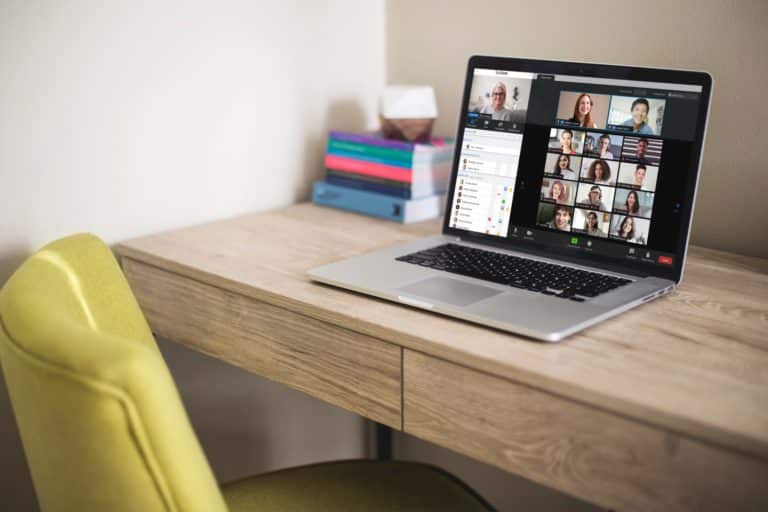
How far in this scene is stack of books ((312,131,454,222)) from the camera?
1.48 m

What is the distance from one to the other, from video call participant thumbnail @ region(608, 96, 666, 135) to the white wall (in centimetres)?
66

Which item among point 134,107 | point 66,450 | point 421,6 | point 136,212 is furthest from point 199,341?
point 421,6

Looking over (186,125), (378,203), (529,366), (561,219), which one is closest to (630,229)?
(561,219)

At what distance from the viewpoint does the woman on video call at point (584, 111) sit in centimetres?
119

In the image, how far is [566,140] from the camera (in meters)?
1.22

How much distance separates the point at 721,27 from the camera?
1259 mm

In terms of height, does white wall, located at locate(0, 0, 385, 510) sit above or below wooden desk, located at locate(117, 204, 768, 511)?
above

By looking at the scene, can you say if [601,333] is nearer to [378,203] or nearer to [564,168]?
[564,168]

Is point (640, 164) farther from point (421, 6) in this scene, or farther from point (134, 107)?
point (134, 107)

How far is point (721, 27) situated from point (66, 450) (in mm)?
1105

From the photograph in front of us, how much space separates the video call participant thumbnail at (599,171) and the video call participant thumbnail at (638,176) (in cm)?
1

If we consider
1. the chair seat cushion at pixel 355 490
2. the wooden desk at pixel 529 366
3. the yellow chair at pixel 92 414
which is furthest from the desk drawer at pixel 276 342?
the yellow chair at pixel 92 414

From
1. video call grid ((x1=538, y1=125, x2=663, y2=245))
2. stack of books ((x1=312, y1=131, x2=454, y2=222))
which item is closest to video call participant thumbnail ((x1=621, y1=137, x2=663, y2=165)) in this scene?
video call grid ((x1=538, y1=125, x2=663, y2=245))

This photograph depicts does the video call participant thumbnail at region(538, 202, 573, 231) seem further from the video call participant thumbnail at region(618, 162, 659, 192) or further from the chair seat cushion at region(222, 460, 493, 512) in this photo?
the chair seat cushion at region(222, 460, 493, 512)
